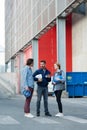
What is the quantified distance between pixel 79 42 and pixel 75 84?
603cm

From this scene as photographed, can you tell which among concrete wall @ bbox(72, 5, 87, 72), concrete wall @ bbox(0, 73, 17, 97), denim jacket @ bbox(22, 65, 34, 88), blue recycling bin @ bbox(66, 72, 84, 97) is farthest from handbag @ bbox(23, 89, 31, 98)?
concrete wall @ bbox(72, 5, 87, 72)

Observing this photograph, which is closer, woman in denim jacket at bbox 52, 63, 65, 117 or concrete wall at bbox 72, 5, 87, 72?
woman in denim jacket at bbox 52, 63, 65, 117

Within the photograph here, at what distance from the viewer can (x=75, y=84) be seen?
32.5 metres

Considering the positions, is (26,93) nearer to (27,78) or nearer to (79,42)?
(27,78)

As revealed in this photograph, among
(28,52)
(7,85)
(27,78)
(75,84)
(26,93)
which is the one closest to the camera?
(26,93)

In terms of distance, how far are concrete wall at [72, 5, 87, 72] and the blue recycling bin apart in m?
3.31

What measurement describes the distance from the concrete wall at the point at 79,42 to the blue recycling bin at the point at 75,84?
10.9 ft

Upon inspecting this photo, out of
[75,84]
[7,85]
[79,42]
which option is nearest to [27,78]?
[75,84]

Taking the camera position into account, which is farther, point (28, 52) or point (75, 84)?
point (28, 52)

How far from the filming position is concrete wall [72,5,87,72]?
1416 inches

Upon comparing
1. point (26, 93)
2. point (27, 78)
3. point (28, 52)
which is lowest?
point (26, 93)

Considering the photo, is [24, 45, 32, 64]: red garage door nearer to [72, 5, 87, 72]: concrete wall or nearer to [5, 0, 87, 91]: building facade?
[5, 0, 87, 91]: building facade

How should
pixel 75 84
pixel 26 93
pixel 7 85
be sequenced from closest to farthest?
pixel 26 93
pixel 75 84
pixel 7 85

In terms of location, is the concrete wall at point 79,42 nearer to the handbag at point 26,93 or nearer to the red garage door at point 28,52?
the red garage door at point 28,52
